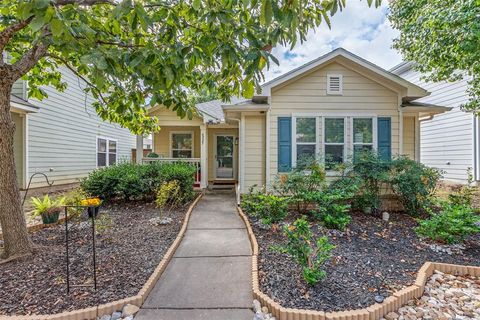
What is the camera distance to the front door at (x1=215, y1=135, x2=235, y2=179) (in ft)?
38.6

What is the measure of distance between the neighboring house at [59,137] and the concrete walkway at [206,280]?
5.37 metres

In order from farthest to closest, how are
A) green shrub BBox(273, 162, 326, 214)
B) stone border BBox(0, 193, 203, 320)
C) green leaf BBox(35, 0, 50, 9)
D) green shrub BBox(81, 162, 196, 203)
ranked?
green shrub BBox(81, 162, 196, 203) < green shrub BBox(273, 162, 326, 214) < stone border BBox(0, 193, 203, 320) < green leaf BBox(35, 0, 50, 9)

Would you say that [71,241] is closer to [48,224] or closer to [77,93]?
[48,224]

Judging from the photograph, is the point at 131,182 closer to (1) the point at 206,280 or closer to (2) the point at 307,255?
(1) the point at 206,280

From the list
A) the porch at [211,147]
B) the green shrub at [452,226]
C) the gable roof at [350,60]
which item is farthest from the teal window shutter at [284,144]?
the porch at [211,147]

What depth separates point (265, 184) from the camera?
7.59 m

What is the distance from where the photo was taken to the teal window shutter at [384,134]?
7.31 meters

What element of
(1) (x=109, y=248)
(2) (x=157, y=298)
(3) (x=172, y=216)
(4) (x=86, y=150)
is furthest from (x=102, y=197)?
(4) (x=86, y=150)

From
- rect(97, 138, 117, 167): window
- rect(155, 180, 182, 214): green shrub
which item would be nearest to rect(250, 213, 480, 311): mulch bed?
rect(155, 180, 182, 214): green shrub

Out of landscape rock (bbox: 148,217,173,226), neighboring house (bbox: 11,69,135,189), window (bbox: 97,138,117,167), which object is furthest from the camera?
window (bbox: 97,138,117,167)

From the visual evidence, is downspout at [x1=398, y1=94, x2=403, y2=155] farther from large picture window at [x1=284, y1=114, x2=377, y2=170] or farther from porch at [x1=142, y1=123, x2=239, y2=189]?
porch at [x1=142, y1=123, x2=239, y2=189]

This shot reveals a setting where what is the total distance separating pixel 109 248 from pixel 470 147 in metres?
13.0

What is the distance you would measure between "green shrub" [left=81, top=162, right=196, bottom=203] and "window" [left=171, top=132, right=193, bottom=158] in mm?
4252

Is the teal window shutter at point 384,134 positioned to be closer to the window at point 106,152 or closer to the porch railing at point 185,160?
the porch railing at point 185,160
